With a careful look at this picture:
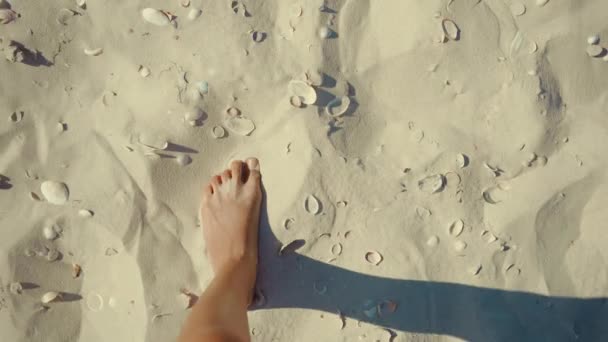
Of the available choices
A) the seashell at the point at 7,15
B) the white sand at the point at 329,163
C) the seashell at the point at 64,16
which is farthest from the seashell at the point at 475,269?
the seashell at the point at 7,15

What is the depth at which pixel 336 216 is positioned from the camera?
64.2 inches

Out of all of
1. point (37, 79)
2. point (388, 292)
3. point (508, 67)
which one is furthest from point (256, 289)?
point (508, 67)

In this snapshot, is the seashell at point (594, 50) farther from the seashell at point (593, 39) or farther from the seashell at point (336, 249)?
the seashell at point (336, 249)

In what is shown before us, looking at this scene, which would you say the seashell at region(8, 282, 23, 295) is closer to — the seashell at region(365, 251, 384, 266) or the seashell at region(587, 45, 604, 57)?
the seashell at region(365, 251, 384, 266)

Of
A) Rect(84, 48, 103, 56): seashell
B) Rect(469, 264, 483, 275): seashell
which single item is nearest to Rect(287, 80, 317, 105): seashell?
Rect(84, 48, 103, 56): seashell

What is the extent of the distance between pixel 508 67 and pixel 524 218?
469mm

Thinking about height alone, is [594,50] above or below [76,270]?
above

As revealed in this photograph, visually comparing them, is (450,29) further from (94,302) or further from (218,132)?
(94,302)

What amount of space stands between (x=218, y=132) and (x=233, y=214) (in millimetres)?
271

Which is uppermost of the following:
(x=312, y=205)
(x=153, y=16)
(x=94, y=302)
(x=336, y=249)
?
(x=153, y=16)

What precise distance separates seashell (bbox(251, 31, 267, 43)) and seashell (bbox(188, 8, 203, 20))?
18 centimetres

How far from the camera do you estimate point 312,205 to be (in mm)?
1620

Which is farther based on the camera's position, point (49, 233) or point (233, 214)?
point (233, 214)

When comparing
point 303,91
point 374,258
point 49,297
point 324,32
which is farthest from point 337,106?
point 49,297
